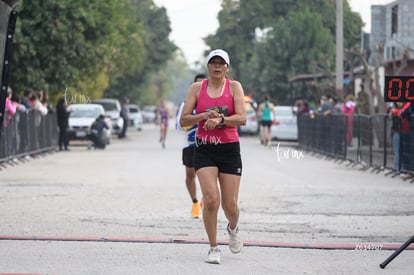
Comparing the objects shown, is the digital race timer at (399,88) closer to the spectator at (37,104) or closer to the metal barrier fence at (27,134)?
the metal barrier fence at (27,134)

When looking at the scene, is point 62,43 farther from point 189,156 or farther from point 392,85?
point 392,85

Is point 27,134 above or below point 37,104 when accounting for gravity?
below

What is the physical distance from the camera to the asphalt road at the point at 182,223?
8.59 metres

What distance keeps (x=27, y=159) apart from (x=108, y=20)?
11904mm

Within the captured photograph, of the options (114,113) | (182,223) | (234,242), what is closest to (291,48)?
(114,113)

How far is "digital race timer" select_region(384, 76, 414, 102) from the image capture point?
892cm

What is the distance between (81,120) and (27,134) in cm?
989

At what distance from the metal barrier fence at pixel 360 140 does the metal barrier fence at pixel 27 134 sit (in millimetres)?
7812

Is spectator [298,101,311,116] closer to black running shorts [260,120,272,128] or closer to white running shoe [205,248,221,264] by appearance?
black running shorts [260,120,272,128]

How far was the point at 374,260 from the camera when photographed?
8.89m

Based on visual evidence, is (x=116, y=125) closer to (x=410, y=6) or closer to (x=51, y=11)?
(x=51, y=11)

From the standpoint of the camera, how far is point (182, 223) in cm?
1170

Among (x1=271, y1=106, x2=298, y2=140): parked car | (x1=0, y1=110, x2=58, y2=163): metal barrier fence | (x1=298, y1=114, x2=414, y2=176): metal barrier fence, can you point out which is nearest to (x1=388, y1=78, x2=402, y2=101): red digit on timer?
(x1=298, y1=114, x2=414, y2=176): metal barrier fence

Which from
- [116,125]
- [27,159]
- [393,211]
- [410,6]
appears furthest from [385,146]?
[116,125]
